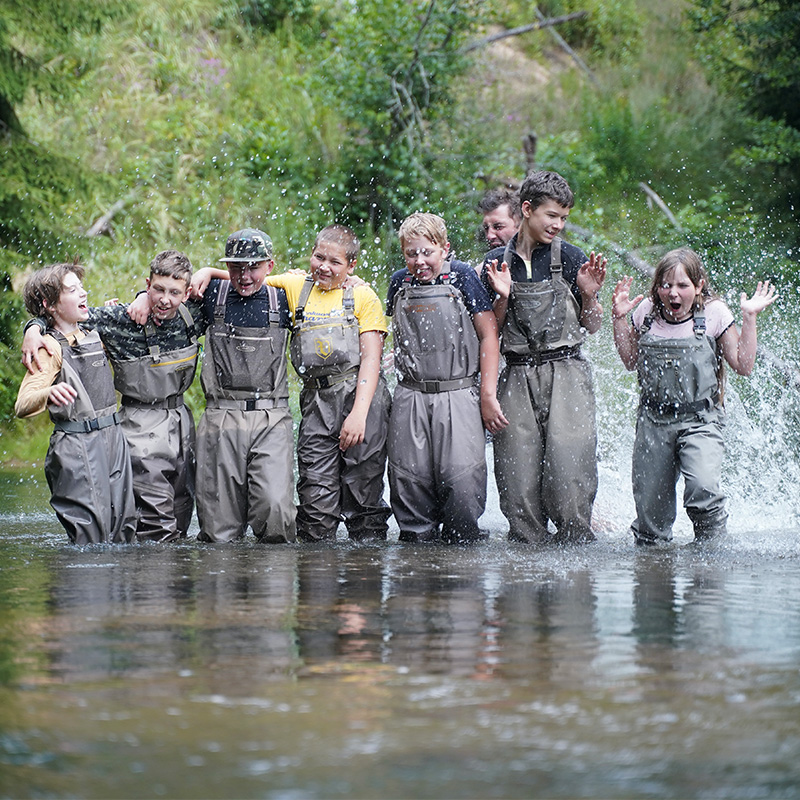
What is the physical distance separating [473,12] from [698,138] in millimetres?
4343

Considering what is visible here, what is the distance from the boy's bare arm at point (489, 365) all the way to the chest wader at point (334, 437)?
59cm

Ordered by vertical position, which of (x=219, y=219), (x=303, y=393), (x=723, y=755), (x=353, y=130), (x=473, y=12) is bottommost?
(x=723, y=755)

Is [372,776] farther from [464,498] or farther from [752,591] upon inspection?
[464,498]

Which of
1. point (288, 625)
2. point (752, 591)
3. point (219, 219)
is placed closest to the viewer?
point (288, 625)

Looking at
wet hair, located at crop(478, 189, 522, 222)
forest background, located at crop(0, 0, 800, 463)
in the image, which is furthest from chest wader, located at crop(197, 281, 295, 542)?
forest background, located at crop(0, 0, 800, 463)

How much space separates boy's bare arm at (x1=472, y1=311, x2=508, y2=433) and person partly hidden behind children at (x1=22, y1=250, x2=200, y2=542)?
1443 millimetres

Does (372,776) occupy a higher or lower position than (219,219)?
lower

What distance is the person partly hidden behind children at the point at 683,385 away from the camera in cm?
572

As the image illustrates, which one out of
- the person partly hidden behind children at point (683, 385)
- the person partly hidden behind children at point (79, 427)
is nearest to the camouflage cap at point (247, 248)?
the person partly hidden behind children at point (79, 427)

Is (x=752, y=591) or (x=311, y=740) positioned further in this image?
(x=752, y=591)

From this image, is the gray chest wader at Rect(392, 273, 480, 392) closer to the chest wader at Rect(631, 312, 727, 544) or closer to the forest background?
the chest wader at Rect(631, 312, 727, 544)

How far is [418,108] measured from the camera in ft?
48.9

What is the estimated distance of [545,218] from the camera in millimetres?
5828

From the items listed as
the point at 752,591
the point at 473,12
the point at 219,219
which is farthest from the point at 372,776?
the point at 473,12
